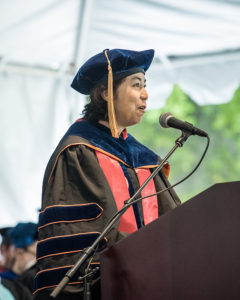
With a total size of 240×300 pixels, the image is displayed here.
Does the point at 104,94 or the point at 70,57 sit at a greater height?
the point at 70,57

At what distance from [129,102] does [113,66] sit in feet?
0.76

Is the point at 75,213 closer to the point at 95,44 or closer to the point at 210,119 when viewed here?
the point at 95,44

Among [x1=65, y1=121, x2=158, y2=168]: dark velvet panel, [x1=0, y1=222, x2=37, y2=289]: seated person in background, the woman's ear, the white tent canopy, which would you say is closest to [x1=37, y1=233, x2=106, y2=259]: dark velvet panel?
[x1=65, y1=121, x2=158, y2=168]: dark velvet panel

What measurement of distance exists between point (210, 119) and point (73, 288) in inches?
685

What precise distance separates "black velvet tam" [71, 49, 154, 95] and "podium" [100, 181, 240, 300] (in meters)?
1.27

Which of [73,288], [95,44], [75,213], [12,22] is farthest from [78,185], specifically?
[95,44]

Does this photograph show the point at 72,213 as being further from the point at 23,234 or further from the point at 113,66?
the point at 23,234

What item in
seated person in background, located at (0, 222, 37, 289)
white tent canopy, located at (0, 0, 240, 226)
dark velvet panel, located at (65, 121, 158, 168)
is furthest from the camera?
white tent canopy, located at (0, 0, 240, 226)

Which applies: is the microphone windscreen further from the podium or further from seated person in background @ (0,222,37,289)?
seated person in background @ (0,222,37,289)

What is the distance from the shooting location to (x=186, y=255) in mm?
1734

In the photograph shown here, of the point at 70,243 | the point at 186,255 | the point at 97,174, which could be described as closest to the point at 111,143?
the point at 97,174

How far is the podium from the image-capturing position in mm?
1658

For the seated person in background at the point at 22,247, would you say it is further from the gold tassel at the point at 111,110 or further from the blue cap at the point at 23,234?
the gold tassel at the point at 111,110

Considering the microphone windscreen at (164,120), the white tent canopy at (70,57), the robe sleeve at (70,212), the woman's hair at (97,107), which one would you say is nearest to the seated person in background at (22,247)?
the white tent canopy at (70,57)
